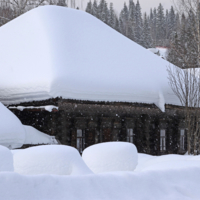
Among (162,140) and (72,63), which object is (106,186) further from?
(162,140)

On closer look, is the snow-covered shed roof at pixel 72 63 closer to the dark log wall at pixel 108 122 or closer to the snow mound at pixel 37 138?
the dark log wall at pixel 108 122

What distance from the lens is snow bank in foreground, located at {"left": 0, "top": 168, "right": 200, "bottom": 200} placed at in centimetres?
321

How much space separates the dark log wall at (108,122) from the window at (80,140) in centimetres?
10

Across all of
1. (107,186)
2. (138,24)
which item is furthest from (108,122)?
(138,24)

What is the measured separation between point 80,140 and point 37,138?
1808 mm

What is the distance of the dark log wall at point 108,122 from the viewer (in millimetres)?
10391

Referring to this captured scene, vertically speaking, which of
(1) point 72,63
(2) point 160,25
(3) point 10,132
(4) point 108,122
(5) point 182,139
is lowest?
(5) point 182,139

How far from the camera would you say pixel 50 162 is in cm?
457

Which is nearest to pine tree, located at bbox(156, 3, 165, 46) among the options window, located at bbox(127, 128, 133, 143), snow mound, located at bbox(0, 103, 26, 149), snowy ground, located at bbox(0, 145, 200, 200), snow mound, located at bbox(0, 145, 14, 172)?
window, located at bbox(127, 128, 133, 143)

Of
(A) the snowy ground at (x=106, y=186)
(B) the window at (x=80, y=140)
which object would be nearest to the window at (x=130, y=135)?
(B) the window at (x=80, y=140)

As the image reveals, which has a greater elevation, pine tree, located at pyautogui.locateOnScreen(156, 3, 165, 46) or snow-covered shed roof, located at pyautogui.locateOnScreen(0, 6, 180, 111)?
pine tree, located at pyautogui.locateOnScreen(156, 3, 165, 46)

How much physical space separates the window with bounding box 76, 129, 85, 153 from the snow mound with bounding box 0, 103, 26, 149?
2592 mm

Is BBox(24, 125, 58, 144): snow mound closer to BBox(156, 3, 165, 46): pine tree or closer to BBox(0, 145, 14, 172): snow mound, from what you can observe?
BBox(0, 145, 14, 172): snow mound

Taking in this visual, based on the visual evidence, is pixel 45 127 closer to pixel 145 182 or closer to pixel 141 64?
pixel 141 64
